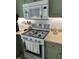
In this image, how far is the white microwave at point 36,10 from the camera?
6.15 feet

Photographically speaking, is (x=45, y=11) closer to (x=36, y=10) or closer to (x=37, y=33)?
(x=36, y=10)

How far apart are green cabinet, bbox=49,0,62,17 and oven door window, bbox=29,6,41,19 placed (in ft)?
0.72

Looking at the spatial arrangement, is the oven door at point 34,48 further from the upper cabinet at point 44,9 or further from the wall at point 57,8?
the wall at point 57,8

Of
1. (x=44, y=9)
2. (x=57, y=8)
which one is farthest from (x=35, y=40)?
(x=57, y=8)

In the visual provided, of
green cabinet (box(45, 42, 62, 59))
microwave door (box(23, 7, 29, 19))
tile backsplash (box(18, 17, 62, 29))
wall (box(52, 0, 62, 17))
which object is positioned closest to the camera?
green cabinet (box(45, 42, 62, 59))

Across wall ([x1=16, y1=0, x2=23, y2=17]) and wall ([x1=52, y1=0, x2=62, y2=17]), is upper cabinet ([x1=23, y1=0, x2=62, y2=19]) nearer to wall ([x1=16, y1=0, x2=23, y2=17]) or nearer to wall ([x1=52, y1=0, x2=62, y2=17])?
wall ([x1=52, y1=0, x2=62, y2=17])

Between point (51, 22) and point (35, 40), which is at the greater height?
point (51, 22)

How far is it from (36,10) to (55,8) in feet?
1.20

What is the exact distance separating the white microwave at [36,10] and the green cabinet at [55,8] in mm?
106

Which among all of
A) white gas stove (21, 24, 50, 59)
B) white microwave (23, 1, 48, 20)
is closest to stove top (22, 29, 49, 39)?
white gas stove (21, 24, 50, 59)

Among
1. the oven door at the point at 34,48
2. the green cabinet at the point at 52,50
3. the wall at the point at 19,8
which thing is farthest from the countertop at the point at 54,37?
the wall at the point at 19,8

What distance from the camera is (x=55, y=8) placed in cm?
188

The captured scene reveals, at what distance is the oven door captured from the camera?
6.15 feet
